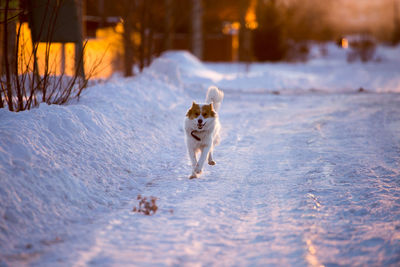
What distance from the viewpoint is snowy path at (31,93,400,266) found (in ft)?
12.0

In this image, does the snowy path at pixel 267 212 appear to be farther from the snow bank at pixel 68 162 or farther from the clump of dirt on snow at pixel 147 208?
the snow bank at pixel 68 162

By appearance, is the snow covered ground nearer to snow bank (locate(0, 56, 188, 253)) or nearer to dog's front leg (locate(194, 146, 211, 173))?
snow bank (locate(0, 56, 188, 253))

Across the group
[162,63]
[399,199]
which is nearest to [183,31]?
[162,63]

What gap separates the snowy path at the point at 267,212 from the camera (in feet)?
12.0

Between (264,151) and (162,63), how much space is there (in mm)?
9949

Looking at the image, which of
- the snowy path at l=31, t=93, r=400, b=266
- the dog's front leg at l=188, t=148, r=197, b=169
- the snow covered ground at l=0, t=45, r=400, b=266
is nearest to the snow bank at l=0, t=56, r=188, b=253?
the snow covered ground at l=0, t=45, r=400, b=266

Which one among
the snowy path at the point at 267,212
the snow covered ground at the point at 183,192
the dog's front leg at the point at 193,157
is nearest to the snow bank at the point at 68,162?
the snow covered ground at the point at 183,192

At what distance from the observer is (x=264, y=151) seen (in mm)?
7566

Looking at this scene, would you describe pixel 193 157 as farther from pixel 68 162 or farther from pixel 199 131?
pixel 68 162

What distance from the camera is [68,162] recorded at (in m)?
5.39

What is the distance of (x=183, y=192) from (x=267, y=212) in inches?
46.5

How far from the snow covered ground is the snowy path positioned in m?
0.02

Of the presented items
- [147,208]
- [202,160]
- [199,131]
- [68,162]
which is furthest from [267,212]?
[68,162]

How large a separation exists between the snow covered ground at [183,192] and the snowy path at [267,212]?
2 centimetres
